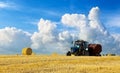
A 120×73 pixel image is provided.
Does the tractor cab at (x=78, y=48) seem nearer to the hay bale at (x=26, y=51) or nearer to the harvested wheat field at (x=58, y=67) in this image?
the hay bale at (x=26, y=51)

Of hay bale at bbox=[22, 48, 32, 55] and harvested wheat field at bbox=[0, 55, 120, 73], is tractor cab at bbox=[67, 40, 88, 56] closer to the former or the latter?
hay bale at bbox=[22, 48, 32, 55]

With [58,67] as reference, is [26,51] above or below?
above

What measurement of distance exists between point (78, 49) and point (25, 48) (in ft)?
44.5

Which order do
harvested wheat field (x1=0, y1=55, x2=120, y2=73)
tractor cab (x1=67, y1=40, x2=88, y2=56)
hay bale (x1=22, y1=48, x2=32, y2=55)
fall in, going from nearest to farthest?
harvested wheat field (x1=0, y1=55, x2=120, y2=73)
tractor cab (x1=67, y1=40, x2=88, y2=56)
hay bale (x1=22, y1=48, x2=32, y2=55)

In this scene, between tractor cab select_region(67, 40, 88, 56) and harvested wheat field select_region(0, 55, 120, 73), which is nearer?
harvested wheat field select_region(0, 55, 120, 73)

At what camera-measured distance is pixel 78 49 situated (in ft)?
216

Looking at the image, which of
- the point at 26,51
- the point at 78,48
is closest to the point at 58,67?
the point at 78,48

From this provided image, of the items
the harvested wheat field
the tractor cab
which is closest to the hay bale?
the tractor cab

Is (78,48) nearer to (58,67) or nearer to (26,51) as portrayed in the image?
(26,51)

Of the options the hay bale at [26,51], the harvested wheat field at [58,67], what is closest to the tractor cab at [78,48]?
the hay bale at [26,51]

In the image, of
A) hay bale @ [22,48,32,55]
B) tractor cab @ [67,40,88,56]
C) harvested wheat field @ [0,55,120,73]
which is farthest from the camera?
hay bale @ [22,48,32,55]

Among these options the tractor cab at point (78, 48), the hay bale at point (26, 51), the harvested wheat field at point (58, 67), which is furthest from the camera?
the hay bale at point (26, 51)

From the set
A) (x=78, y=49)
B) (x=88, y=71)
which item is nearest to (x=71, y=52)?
(x=78, y=49)

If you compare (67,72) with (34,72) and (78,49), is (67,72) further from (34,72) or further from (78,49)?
(78,49)
